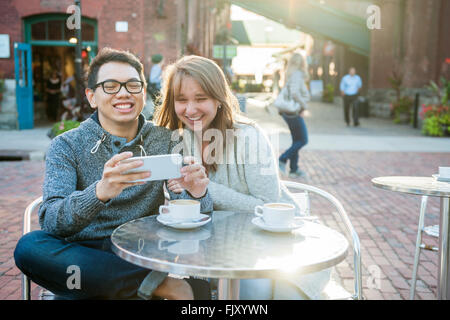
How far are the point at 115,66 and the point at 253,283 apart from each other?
1.22m

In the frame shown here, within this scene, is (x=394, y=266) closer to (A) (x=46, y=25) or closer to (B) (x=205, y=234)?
(B) (x=205, y=234)

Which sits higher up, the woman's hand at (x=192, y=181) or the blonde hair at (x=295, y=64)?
the blonde hair at (x=295, y=64)

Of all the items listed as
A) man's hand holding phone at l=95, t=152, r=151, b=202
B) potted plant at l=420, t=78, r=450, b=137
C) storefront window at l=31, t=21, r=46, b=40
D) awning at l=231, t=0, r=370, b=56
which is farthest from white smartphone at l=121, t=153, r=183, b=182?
awning at l=231, t=0, r=370, b=56

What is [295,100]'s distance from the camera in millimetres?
7746

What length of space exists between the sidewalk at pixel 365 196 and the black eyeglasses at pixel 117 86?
1.86m

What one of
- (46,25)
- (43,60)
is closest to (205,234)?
(46,25)

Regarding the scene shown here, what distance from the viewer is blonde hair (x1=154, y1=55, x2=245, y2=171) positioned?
2.54 meters

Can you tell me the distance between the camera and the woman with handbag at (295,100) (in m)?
7.73

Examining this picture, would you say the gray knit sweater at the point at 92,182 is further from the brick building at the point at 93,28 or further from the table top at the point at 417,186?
the brick building at the point at 93,28

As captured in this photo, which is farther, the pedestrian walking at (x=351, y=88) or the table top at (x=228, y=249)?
the pedestrian walking at (x=351, y=88)

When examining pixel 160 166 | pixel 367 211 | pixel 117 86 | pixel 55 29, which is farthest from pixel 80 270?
pixel 55 29

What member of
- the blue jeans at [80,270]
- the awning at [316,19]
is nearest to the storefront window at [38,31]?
the awning at [316,19]

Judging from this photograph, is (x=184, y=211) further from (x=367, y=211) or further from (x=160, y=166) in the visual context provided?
(x=367, y=211)

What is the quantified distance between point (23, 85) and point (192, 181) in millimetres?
13664
